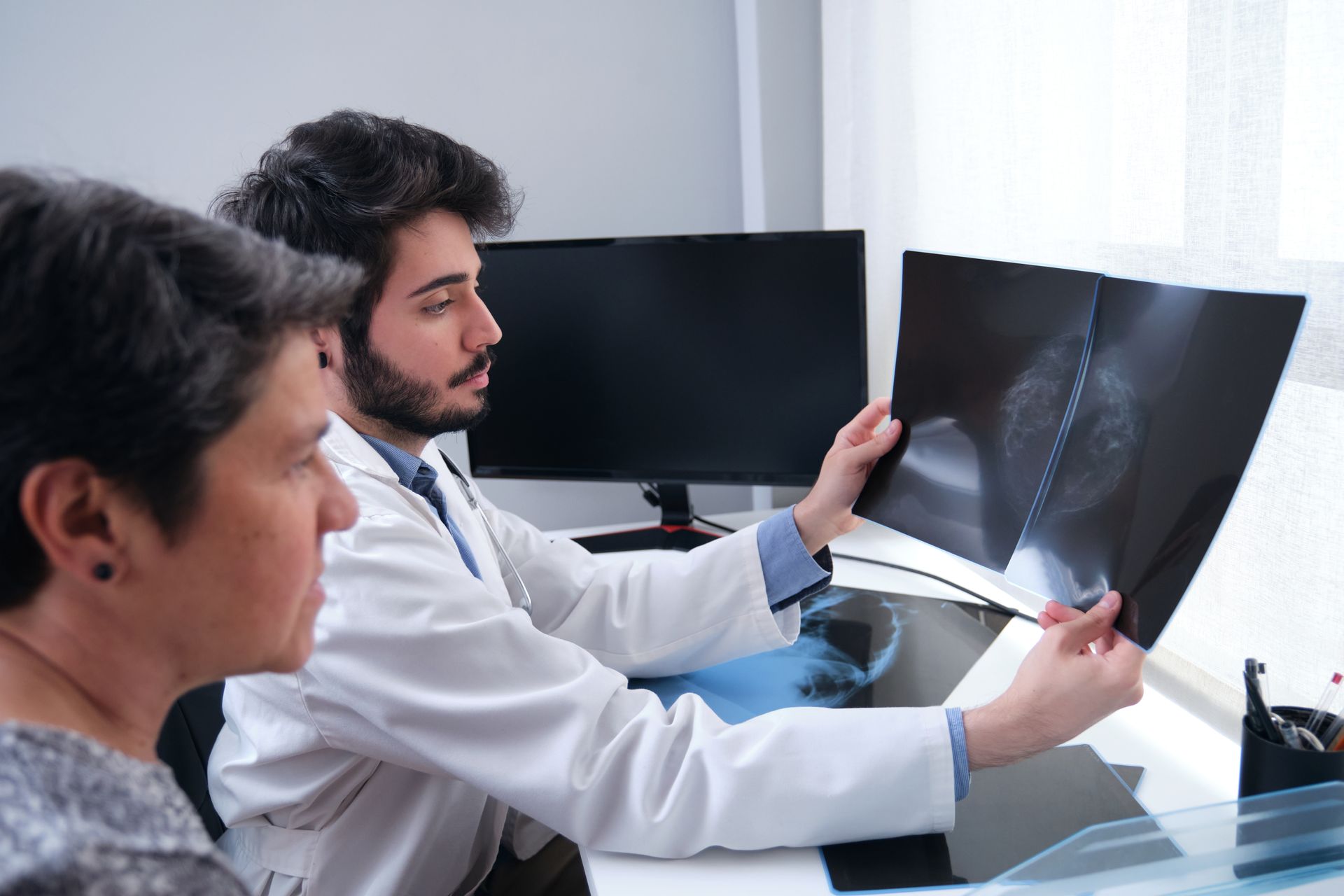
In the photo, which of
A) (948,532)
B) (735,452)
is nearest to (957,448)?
(948,532)

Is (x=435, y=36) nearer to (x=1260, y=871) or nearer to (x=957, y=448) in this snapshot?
(x=957, y=448)

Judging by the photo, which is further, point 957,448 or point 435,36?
point 435,36

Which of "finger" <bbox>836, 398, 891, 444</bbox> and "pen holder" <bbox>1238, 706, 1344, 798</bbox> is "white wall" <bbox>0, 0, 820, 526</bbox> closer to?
"finger" <bbox>836, 398, 891, 444</bbox>

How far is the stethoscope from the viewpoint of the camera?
4.02 ft

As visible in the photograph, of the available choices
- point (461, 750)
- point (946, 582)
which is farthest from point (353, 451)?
point (946, 582)

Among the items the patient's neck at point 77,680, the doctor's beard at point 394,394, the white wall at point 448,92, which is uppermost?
the white wall at point 448,92

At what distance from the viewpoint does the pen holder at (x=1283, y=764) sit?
688 mm

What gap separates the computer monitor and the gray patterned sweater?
1097mm

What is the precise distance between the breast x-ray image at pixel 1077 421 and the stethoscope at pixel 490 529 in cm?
42

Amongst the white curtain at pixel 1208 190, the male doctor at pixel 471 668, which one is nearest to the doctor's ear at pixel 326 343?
the male doctor at pixel 471 668

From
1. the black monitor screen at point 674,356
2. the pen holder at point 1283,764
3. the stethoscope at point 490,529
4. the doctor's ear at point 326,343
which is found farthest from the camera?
the black monitor screen at point 674,356

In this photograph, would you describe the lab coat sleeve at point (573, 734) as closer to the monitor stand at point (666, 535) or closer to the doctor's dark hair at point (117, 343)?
the doctor's dark hair at point (117, 343)

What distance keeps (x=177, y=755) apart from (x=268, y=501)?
2.11ft

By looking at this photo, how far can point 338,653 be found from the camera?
2.84 feet
